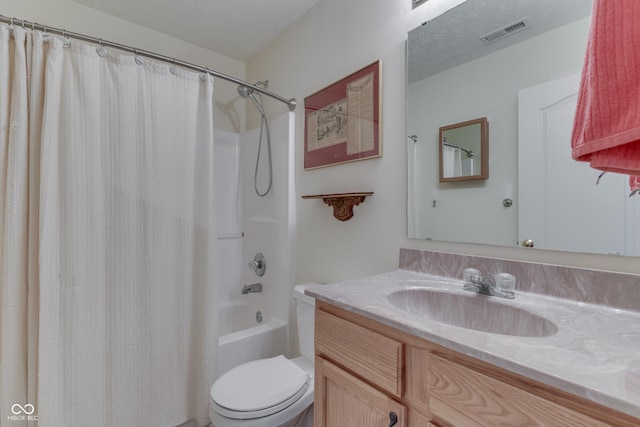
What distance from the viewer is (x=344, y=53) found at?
1555 millimetres

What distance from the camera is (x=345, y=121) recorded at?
1.54 meters

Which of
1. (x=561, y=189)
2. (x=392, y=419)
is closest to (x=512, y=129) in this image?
(x=561, y=189)

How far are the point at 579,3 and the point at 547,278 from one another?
32.3 inches

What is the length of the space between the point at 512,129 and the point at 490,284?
0.52 m

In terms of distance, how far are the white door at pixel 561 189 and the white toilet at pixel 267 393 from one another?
102 centimetres

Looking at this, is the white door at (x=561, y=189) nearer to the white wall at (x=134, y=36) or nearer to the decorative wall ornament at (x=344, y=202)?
the decorative wall ornament at (x=344, y=202)

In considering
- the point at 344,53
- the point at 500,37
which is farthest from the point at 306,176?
the point at 500,37

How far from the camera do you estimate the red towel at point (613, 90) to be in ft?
1.73

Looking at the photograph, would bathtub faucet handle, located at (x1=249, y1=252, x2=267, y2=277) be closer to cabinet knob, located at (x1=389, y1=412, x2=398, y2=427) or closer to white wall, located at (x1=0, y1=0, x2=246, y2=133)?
white wall, located at (x1=0, y1=0, x2=246, y2=133)

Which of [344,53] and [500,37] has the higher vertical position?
[344,53]

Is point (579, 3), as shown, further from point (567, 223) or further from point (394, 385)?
point (394, 385)

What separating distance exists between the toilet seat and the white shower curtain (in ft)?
1.12

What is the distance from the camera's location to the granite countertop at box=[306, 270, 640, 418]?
0.45m

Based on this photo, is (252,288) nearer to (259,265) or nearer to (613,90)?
(259,265)
